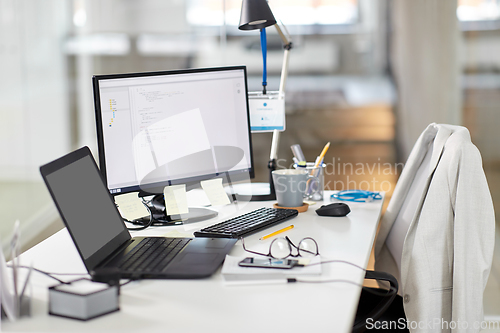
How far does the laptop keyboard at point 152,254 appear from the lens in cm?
97

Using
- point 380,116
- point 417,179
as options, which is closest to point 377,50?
point 380,116

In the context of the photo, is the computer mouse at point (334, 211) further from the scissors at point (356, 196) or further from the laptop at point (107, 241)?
the laptop at point (107, 241)

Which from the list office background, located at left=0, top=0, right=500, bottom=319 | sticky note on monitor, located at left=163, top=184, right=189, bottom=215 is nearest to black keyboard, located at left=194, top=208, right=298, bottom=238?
sticky note on monitor, located at left=163, top=184, right=189, bottom=215

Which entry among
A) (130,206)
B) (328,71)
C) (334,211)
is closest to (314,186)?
(334,211)

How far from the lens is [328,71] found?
2.81 metres

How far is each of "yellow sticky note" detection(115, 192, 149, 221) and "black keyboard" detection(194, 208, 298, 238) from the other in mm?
192

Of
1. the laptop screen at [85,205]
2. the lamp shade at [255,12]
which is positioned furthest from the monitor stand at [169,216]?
the lamp shade at [255,12]

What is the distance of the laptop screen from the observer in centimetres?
93

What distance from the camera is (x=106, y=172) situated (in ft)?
4.32

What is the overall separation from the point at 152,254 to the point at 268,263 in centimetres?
26

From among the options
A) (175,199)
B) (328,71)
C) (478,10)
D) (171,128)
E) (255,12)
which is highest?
(478,10)

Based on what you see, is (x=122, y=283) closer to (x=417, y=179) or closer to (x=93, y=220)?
(x=93, y=220)

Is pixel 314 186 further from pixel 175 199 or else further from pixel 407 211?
pixel 175 199

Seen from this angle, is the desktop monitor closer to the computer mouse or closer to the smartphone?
the computer mouse
